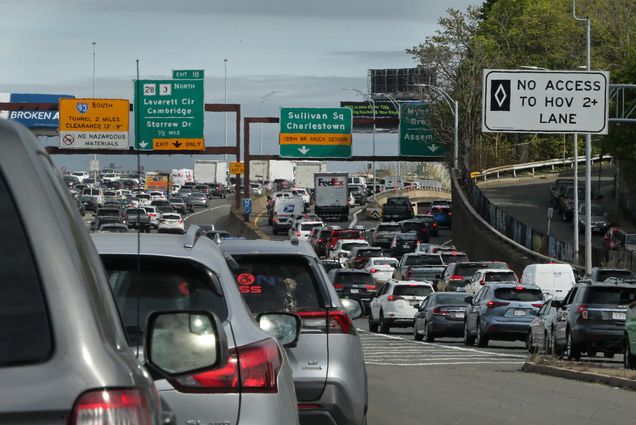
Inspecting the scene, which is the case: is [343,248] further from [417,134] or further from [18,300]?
[18,300]

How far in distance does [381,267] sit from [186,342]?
160 ft

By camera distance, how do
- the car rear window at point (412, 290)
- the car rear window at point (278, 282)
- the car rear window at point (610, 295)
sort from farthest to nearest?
1. the car rear window at point (412, 290)
2. the car rear window at point (610, 295)
3. the car rear window at point (278, 282)

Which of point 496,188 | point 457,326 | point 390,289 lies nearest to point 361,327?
point 390,289

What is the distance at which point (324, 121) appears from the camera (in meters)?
80.5

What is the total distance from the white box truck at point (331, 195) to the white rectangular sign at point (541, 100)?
2524 inches

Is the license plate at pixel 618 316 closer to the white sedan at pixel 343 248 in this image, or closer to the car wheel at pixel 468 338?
the car wheel at pixel 468 338

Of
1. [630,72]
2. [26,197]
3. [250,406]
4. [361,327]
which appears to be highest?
[630,72]

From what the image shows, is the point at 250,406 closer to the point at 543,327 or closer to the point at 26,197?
the point at 26,197

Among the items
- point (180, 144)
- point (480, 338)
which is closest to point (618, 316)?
point (480, 338)

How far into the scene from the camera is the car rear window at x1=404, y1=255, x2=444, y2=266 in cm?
5259

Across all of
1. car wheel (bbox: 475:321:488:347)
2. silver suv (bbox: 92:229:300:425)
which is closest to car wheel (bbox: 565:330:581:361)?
car wheel (bbox: 475:321:488:347)

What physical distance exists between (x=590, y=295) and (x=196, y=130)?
47.7 metres

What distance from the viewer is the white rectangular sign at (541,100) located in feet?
108

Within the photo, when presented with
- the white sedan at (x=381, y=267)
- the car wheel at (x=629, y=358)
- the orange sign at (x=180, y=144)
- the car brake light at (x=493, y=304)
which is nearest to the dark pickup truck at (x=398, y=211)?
the orange sign at (x=180, y=144)
